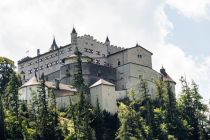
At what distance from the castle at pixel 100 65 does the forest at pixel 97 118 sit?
10.8 metres

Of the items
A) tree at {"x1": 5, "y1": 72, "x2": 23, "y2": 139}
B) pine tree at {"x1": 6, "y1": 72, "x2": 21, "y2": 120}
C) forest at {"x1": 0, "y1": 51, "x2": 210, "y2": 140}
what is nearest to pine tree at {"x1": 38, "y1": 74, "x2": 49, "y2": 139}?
forest at {"x1": 0, "y1": 51, "x2": 210, "y2": 140}

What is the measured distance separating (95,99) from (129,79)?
17281 millimetres

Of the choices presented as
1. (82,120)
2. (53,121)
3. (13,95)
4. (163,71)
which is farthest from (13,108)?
(163,71)

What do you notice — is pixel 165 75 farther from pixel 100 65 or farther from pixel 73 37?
pixel 73 37

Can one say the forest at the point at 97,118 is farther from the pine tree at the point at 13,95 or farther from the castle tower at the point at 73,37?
the castle tower at the point at 73,37

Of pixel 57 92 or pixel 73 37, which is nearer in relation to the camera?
pixel 57 92

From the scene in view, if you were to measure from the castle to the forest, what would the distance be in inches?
425

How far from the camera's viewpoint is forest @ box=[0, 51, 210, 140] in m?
75.7

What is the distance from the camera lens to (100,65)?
4181 inches

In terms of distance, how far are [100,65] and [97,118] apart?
73.5 ft

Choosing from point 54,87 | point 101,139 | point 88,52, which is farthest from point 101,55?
point 101,139

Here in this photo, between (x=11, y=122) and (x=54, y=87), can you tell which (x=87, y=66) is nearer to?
(x=54, y=87)

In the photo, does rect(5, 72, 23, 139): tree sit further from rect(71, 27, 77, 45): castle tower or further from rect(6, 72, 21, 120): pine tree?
rect(71, 27, 77, 45): castle tower

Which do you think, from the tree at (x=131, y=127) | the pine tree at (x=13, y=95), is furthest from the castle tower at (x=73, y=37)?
the tree at (x=131, y=127)
